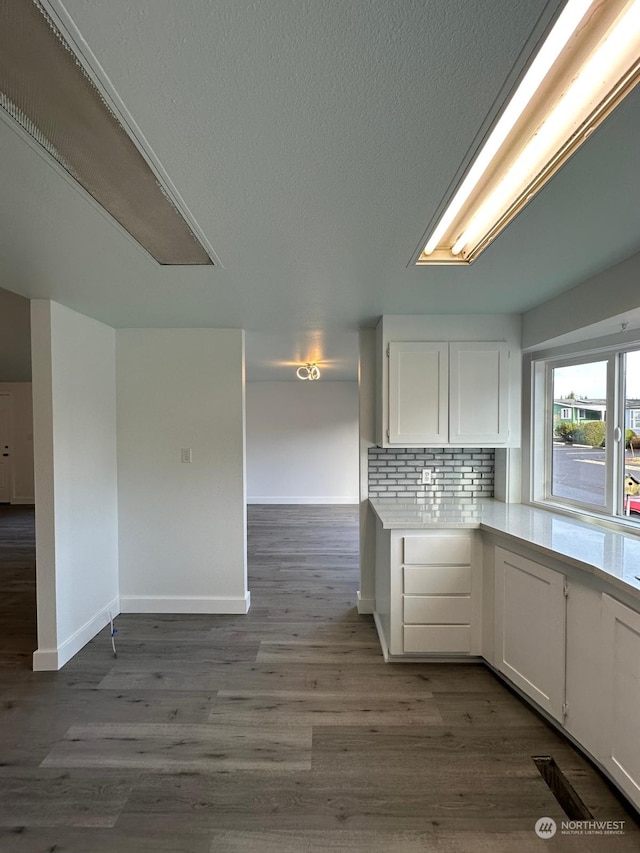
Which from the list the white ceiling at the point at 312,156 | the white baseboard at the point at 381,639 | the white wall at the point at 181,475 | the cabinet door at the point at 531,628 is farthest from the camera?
the white wall at the point at 181,475

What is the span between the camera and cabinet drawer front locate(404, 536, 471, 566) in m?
2.37

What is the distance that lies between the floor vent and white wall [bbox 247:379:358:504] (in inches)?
215

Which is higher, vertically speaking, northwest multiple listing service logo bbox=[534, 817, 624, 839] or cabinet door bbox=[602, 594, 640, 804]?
cabinet door bbox=[602, 594, 640, 804]

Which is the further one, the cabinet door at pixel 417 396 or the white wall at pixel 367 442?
the white wall at pixel 367 442

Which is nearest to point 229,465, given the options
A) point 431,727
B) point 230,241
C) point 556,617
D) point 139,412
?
point 139,412

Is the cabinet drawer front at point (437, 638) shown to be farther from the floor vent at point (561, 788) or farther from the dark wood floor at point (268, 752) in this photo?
the floor vent at point (561, 788)

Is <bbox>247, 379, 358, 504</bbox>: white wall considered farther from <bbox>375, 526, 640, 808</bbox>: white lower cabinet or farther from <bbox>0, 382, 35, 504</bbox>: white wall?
<bbox>375, 526, 640, 808</bbox>: white lower cabinet

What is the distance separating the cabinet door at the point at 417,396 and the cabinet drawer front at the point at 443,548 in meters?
0.66

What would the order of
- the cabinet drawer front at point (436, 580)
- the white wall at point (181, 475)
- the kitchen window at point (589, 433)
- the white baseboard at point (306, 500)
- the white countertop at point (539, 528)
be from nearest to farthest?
the white countertop at point (539, 528)
the kitchen window at point (589, 433)
the cabinet drawer front at point (436, 580)
the white wall at point (181, 475)
the white baseboard at point (306, 500)

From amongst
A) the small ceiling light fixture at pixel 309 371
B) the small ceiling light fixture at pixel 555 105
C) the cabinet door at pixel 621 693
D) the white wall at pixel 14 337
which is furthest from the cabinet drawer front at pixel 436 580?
the white wall at pixel 14 337

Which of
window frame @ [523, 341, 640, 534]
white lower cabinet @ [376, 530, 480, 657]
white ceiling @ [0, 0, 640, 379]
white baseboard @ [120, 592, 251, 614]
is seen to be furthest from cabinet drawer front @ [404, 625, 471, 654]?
white ceiling @ [0, 0, 640, 379]

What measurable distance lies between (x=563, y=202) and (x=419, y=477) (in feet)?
6.84

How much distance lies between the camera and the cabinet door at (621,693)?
1448mm

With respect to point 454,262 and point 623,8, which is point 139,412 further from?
point 623,8
